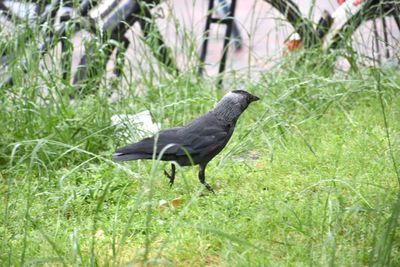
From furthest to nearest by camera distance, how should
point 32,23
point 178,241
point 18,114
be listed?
point 32,23, point 18,114, point 178,241

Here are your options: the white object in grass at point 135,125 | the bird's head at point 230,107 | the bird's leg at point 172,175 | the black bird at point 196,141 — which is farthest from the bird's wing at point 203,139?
the white object in grass at point 135,125

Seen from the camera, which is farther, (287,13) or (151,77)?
(287,13)

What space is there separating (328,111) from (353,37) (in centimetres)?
83

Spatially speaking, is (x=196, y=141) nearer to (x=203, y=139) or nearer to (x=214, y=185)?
(x=203, y=139)

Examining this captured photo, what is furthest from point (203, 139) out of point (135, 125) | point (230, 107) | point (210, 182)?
point (135, 125)

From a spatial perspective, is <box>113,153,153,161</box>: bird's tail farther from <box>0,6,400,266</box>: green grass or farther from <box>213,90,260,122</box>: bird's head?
<box>213,90,260,122</box>: bird's head

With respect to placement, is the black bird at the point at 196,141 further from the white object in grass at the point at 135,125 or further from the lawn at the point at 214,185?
the white object in grass at the point at 135,125

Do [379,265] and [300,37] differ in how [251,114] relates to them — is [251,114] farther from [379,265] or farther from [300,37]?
[379,265]

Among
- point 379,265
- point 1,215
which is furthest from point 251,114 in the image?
point 379,265

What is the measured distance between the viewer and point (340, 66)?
6414 mm

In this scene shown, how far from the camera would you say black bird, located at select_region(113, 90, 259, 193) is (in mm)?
4328

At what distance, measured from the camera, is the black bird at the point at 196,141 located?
170 inches

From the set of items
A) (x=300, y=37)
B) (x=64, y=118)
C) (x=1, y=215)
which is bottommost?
(x=1, y=215)

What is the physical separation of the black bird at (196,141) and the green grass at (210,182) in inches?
4.6
